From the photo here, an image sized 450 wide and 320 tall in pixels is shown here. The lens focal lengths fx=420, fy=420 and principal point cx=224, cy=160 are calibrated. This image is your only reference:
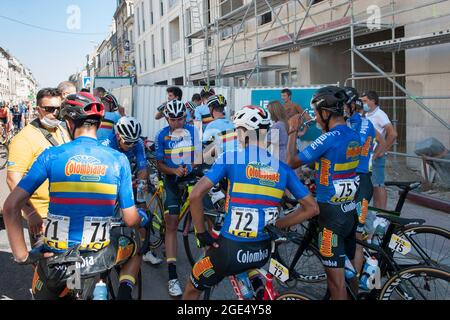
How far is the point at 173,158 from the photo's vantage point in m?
5.06

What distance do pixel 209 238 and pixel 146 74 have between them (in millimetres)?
35916

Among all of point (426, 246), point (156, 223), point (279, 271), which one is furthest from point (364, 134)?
point (156, 223)

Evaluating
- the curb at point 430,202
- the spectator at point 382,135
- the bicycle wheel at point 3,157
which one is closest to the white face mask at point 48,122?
the spectator at point 382,135

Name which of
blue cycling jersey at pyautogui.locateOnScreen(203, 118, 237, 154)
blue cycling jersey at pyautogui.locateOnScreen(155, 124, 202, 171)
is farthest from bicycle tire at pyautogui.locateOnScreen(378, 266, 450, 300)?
blue cycling jersey at pyautogui.locateOnScreen(203, 118, 237, 154)

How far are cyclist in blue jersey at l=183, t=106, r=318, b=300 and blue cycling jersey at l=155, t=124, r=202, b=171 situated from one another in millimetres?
2259

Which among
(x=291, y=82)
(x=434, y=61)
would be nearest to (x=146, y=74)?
(x=291, y=82)

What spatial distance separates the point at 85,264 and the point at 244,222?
1029 millimetres

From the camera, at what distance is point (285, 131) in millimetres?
6566

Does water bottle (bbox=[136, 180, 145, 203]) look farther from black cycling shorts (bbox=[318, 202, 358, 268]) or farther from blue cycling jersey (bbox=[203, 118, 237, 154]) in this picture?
black cycling shorts (bbox=[318, 202, 358, 268])

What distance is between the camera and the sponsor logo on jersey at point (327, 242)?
3.32 meters

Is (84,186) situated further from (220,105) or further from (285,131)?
(285,131)

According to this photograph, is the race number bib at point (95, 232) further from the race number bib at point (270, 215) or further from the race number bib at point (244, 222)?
the race number bib at point (270, 215)

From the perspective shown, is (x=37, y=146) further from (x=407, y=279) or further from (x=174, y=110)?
(x=407, y=279)

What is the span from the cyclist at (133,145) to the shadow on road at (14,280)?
142cm
